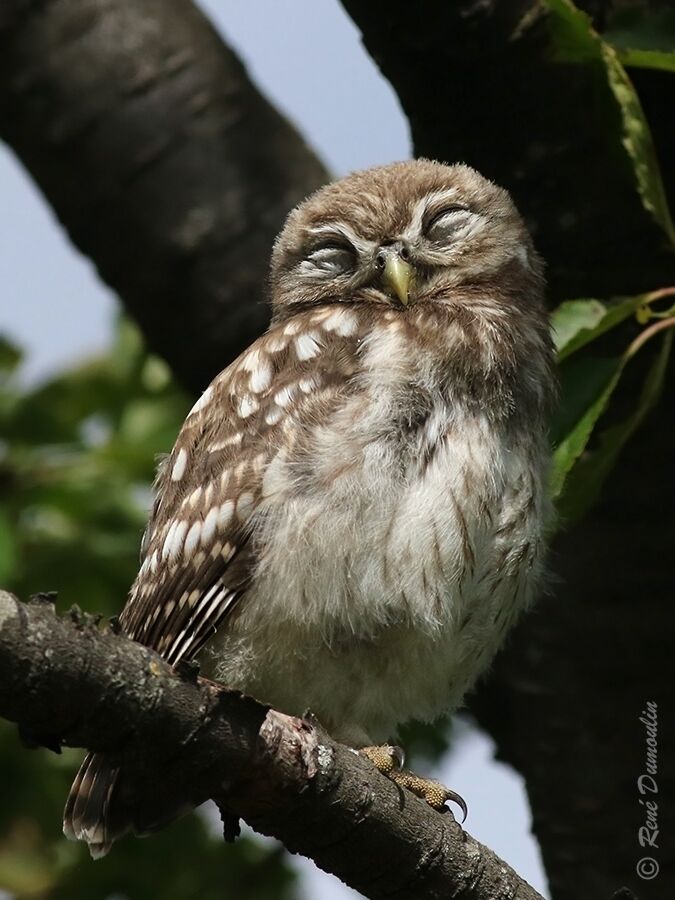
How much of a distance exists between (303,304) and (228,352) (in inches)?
28.5

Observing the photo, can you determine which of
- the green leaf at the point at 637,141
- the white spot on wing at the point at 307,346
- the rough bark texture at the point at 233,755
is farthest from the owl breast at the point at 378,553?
the green leaf at the point at 637,141

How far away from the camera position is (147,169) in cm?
514

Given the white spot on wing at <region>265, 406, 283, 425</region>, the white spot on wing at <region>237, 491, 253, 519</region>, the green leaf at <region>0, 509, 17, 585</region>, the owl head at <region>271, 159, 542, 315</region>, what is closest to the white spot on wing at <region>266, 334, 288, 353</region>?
the white spot on wing at <region>265, 406, 283, 425</region>

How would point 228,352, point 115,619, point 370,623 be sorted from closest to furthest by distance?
point 115,619, point 370,623, point 228,352

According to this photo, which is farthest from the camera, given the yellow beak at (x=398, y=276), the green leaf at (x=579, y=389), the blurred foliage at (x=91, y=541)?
the blurred foliage at (x=91, y=541)

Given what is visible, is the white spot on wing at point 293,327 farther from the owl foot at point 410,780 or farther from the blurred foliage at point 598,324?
the owl foot at point 410,780

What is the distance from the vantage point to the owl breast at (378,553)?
3393 millimetres

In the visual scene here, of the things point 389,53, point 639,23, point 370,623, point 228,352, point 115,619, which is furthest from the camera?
point 228,352

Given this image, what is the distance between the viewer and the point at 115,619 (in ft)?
7.25

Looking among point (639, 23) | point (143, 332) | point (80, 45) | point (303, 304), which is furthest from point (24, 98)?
point (639, 23)

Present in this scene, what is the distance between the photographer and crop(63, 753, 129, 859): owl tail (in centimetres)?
339

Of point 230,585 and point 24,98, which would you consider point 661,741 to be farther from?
point 24,98

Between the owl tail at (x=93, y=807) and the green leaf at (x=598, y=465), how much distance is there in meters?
1.29

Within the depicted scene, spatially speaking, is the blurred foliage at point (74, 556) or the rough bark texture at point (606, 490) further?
the blurred foliage at point (74, 556)
